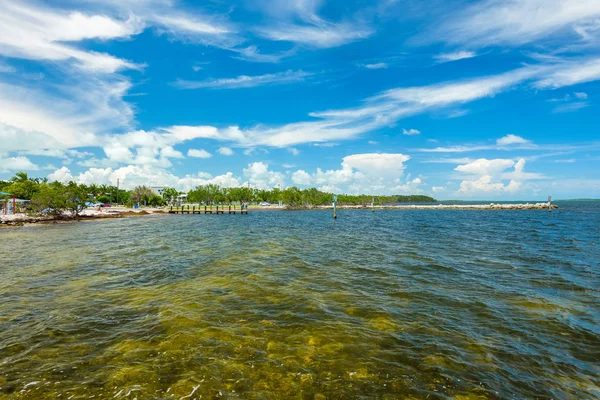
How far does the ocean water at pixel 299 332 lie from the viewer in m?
6.30

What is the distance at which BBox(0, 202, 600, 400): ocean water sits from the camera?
630 cm

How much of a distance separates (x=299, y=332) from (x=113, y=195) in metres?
182

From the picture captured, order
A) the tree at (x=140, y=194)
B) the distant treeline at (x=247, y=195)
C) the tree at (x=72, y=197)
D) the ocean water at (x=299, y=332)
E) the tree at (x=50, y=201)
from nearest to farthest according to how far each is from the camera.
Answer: the ocean water at (x=299, y=332)
the tree at (x=50, y=201)
the tree at (x=72, y=197)
the tree at (x=140, y=194)
the distant treeline at (x=247, y=195)

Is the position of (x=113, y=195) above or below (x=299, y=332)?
above

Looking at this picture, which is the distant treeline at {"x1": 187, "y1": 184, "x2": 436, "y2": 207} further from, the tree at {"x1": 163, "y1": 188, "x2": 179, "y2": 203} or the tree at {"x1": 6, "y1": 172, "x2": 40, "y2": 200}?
the tree at {"x1": 6, "y1": 172, "x2": 40, "y2": 200}

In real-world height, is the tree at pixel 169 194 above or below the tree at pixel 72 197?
above

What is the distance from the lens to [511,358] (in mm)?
7676

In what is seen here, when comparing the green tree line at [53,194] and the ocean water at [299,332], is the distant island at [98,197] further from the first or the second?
the ocean water at [299,332]

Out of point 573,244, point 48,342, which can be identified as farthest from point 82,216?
point 573,244

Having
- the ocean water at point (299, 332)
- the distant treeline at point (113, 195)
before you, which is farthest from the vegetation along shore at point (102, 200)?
the ocean water at point (299, 332)

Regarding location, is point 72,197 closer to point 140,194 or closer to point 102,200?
point 140,194

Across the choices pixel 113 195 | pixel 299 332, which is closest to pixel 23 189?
pixel 113 195

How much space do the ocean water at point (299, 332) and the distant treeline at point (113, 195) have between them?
55.9m

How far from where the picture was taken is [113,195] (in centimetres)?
15988
